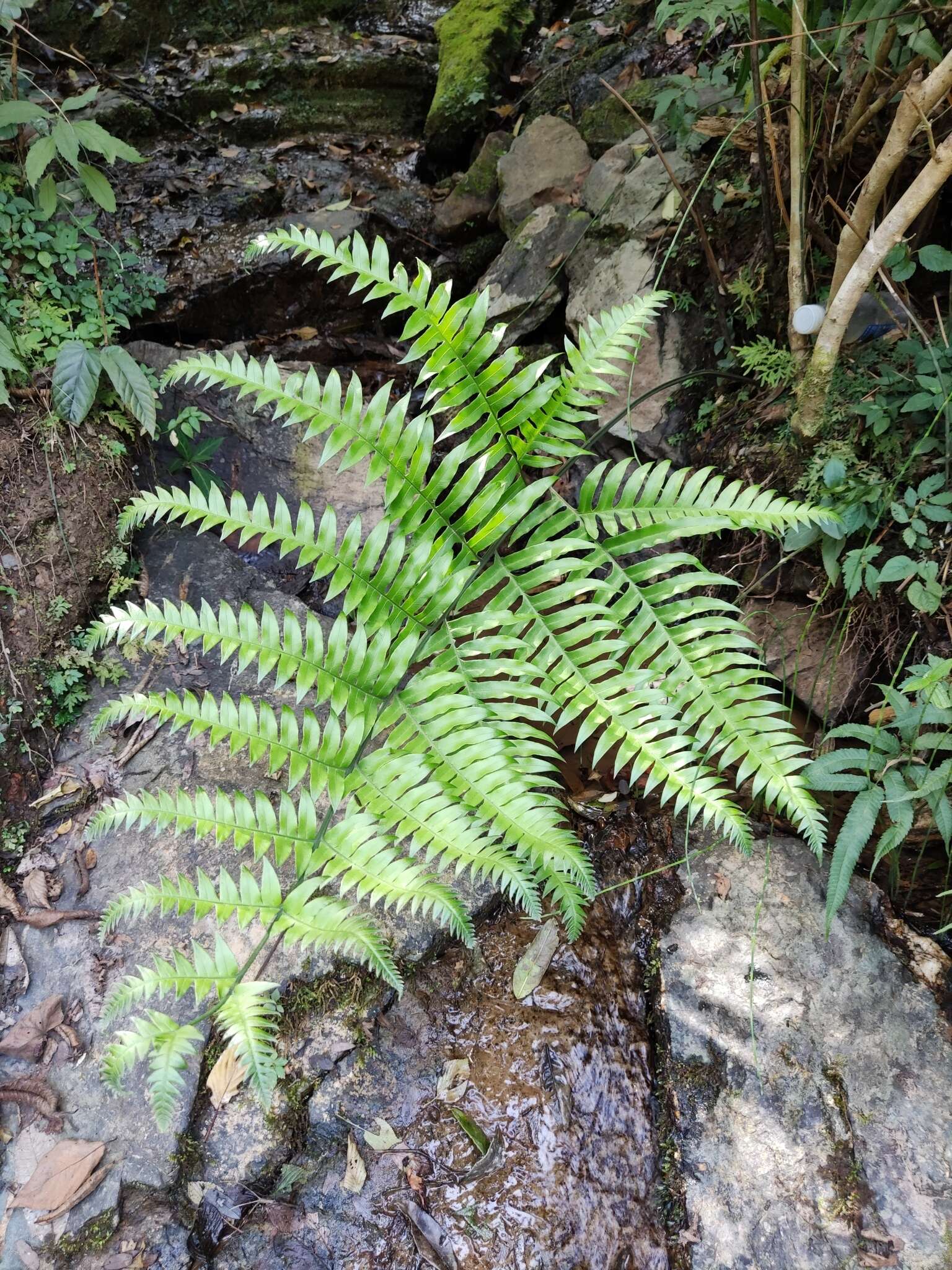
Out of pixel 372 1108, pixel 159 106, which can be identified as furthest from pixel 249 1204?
pixel 159 106

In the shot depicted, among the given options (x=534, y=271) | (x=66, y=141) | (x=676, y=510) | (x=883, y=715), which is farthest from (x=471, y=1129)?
(x=66, y=141)

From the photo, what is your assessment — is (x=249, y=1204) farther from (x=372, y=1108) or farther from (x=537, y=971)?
(x=537, y=971)

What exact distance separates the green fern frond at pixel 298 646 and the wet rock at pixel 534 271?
6.44 feet

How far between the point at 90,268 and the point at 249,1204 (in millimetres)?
3794

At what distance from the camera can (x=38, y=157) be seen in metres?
2.72

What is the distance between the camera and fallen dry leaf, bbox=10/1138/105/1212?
2.04 meters

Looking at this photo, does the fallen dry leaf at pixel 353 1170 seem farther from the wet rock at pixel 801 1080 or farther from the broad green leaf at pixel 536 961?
the wet rock at pixel 801 1080

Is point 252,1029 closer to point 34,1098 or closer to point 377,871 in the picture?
point 377,871

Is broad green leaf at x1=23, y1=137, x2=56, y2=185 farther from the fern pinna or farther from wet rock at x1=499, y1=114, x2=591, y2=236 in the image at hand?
wet rock at x1=499, y1=114, x2=591, y2=236

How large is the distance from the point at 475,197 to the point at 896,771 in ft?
12.9

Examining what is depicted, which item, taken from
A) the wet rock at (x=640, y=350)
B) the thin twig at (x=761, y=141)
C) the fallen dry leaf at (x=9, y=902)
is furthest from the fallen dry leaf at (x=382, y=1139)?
the thin twig at (x=761, y=141)

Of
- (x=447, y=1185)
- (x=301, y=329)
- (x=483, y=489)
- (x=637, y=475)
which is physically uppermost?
(x=637, y=475)

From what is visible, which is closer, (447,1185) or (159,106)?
(447,1185)

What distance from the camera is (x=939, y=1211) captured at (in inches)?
78.0
